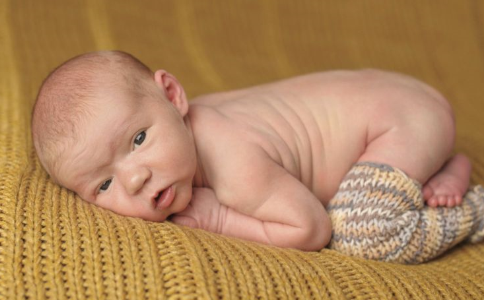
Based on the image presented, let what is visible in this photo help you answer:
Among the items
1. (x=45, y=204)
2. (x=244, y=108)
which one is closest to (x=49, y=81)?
(x=45, y=204)

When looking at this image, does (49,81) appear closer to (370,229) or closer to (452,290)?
(370,229)

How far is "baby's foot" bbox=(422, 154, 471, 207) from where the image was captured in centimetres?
129

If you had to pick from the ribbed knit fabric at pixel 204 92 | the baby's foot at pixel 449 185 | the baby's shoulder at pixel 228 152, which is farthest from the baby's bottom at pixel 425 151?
the baby's shoulder at pixel 228 152

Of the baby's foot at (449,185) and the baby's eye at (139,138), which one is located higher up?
the baby's eye at (139,138)

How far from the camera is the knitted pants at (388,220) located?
1182 millimetres

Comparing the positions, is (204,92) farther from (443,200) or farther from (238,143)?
(443,200)

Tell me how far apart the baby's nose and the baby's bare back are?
0.65ft

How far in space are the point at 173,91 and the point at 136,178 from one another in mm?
255

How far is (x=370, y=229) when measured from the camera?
1175 mm

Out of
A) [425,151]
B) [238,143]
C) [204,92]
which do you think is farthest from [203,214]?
[204,92]

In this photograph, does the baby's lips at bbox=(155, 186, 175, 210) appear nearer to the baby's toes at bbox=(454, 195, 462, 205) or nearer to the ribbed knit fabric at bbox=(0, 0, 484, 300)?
the ribbed knit fabric at bbox=(0, 0, 484, 300)

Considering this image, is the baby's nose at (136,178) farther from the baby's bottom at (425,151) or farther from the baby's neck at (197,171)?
the baby's bottom at (425,151)

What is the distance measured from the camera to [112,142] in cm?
108

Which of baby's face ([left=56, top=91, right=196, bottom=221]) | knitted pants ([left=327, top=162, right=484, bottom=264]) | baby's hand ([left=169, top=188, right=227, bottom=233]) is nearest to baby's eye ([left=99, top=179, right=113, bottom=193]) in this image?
baby's face ([left=56, top=91, right=196, bottom=221])
